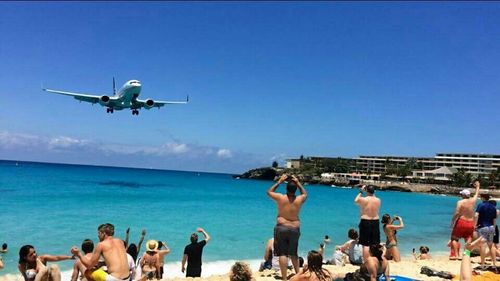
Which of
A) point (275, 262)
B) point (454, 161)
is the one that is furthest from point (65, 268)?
point (454, 161)

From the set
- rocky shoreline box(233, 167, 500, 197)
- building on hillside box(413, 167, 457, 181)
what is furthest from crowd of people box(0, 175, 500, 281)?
building on hillside box(413, 167, 457, 181)

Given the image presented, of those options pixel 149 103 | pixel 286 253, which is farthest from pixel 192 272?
pixel 149 103

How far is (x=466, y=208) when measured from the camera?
7793mm

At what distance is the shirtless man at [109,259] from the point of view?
187 inches

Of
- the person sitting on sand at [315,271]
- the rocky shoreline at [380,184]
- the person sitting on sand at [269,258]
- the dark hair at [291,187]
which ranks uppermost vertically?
the dark hair at [291,187]

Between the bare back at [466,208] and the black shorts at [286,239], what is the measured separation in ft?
13.2

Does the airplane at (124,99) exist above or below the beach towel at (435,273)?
above

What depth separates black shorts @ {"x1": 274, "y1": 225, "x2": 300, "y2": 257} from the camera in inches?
220

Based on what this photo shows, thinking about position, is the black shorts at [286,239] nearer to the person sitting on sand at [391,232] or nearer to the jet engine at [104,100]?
the person sitting on sand at [391,232]

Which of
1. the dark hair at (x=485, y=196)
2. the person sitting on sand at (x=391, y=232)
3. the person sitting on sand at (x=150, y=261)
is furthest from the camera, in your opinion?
the person sitting on sand at (x=391, y=232)

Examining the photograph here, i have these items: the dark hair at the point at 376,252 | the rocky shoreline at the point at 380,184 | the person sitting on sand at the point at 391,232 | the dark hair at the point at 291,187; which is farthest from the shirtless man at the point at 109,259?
the rocky shoreline at the point at 380,184

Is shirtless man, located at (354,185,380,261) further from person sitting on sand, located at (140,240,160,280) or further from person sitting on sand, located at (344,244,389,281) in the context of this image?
person sitting on sand, located at (140,240,160,280)

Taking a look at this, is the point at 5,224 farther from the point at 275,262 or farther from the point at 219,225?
the point at 275,262

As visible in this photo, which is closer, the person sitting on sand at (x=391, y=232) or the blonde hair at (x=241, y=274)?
the blonde hair at (x=241, y=274)
